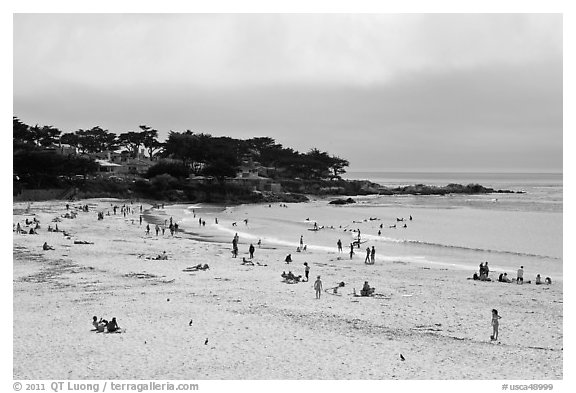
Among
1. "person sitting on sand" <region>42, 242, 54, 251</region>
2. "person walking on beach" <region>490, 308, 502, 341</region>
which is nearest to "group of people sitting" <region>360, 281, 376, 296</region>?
"person walking on beach" <region>490, 308, 502, 341</region>

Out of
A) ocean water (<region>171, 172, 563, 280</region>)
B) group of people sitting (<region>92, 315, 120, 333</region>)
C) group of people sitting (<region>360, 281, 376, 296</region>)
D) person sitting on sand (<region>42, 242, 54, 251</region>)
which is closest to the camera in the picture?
group of people sitting (<region>92, 315, 120, 333</region>)

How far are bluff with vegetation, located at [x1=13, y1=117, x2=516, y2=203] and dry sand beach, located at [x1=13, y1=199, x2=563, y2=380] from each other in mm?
40772

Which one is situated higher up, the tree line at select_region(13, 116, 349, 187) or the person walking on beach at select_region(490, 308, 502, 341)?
the tree line at select_region(13, 116, 349, 187)

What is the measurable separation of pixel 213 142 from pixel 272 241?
188 feet

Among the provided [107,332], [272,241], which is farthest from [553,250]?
[107,332]

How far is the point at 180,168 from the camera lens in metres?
80.2

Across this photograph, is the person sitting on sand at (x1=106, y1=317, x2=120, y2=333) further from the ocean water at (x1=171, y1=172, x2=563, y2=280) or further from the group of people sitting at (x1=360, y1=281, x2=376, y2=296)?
the ocean water at (x1=171, y1=172, x2=563, y2=280)

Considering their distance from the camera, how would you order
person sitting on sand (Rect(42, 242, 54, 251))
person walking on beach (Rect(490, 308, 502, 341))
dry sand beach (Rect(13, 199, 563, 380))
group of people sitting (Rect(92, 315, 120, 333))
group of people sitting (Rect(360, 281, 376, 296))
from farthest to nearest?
Answer: person sitting on sand (Rect(42, 242, 54, 251)) < group of people sitting (Rect(360, 281, 376, 296)) < person walking on beach (Rect(490, 308, 502, 341)) < group of people sitting (Rect(92, 315, 120, 333)) < dry sand beach (Rect(13, 199, 563, 380))

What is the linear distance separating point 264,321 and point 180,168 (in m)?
68.0

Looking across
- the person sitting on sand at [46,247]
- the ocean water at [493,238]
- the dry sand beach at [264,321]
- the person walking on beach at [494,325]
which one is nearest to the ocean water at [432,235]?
the ocean water at [493,238]

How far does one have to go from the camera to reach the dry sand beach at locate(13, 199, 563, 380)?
11.4 metres

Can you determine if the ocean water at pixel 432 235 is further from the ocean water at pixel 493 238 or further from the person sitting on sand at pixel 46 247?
the person sitting on sand at pixel 46 247
